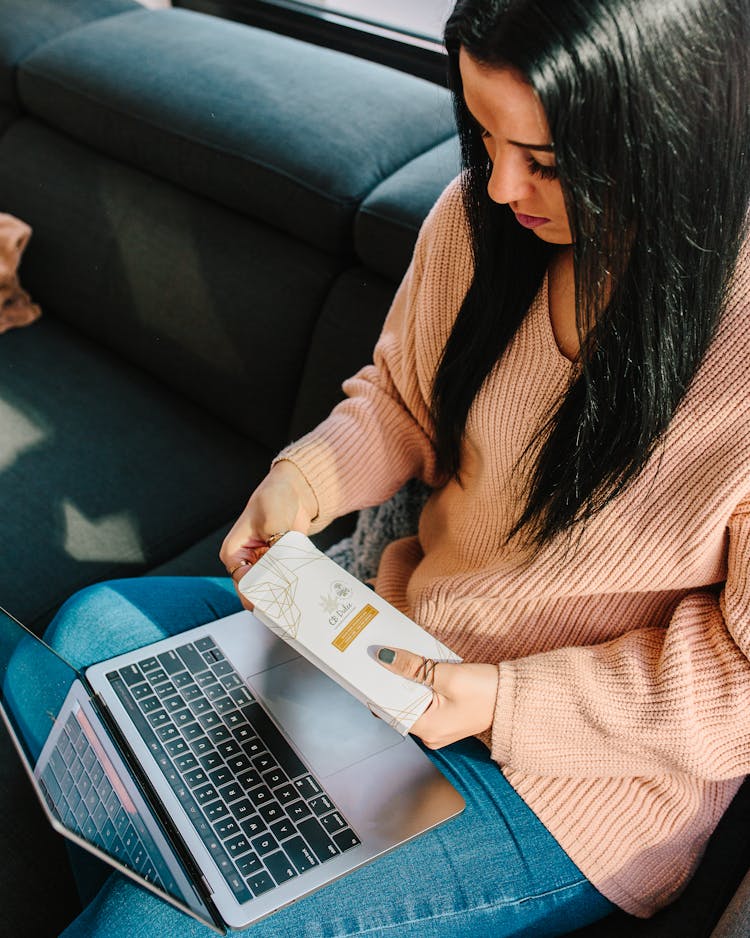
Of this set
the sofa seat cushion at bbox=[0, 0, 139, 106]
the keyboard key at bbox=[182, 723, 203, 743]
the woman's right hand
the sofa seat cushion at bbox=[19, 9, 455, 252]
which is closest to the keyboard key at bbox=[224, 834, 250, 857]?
the keyboard key at bbox=[182, 723, 203, 743]

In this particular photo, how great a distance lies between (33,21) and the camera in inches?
66.9

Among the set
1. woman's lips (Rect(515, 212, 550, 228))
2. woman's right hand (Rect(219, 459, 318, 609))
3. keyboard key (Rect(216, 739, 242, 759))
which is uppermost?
woman's lips (Rect(515, 212, 550, 228))

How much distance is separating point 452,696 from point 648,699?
0.54 ft

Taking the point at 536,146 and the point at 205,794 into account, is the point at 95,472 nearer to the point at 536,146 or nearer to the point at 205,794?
the point at 205,794

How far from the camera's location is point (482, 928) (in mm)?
804

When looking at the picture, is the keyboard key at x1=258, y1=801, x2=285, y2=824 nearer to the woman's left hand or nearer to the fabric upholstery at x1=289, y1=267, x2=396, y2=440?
the woman's left hand

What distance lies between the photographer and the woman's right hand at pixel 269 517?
2.96 ft

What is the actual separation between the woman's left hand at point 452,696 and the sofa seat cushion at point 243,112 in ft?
2.44

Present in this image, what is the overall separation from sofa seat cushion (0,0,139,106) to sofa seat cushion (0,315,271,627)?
50cm

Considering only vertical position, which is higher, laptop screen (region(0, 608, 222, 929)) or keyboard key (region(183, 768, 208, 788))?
laptop screen (region(0, 608, 222, 929))

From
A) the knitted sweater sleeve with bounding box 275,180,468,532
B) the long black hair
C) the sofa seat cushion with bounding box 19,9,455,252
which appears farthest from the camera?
the sofa seat cushion with bounding box 19,9,455,252

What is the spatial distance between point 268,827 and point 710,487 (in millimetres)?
473

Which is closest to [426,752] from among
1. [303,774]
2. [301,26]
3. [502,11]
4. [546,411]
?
[303,774]

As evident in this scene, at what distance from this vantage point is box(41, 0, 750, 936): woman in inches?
23.8
